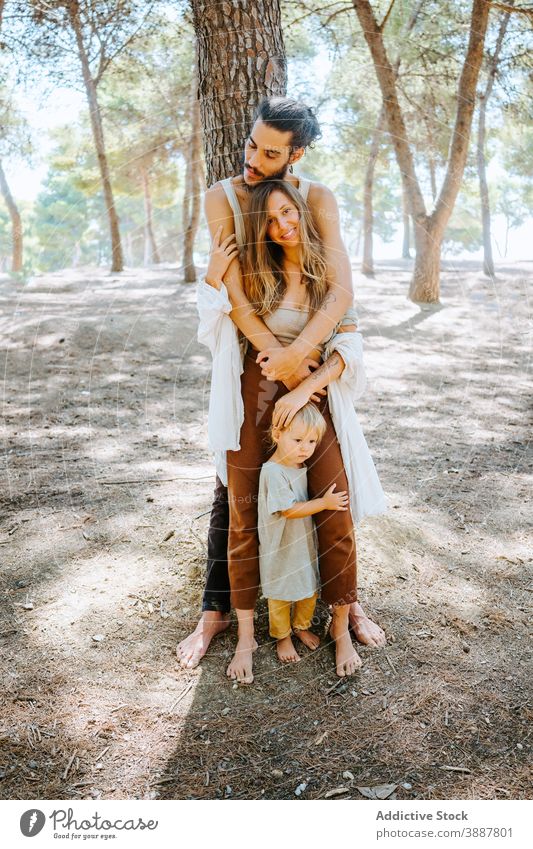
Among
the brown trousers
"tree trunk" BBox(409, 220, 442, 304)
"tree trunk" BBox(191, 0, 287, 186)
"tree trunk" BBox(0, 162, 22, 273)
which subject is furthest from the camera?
"tree trunk" BBox(0, 162, 22, 273)

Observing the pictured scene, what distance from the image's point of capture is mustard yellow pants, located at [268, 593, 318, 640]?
7.97 ft

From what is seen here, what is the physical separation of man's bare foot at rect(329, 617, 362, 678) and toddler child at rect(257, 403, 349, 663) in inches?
5.9

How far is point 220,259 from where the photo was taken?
2.24m

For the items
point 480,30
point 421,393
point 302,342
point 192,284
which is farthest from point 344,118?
point 302,342

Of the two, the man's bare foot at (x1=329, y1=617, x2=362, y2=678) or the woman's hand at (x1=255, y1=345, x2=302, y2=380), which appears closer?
the woman's hand at (x1=255, y1=345, x2=302, y2=380)

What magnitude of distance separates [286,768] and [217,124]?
234 centimetres

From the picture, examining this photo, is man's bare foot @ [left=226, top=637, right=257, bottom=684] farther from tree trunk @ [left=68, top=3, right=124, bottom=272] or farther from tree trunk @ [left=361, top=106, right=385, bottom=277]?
tree trunk @ [left=361, top=106, right=385, bottom=277]

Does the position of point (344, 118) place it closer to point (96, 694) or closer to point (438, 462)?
point (438, 462)

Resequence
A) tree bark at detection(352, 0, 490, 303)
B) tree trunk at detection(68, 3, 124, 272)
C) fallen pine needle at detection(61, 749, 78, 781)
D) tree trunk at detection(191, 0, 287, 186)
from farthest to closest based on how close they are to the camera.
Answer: tree bark at detection(352, 0, 490, 303) → tree trunk at detection(68, 3, 124, 272) → tree trunk at detection(191, 0, 287, 186) → fallen pine needle at detection(61, 749, 78, 781)

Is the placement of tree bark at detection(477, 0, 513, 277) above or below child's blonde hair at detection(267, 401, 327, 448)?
above

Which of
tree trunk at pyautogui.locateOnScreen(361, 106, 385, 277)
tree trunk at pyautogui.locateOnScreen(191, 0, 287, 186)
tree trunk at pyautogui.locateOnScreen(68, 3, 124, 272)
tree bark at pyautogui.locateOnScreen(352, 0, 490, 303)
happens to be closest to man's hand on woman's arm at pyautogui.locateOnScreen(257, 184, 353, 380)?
tree trunk at pyautogui.locateOnScreen(191, 0, 287, 186)

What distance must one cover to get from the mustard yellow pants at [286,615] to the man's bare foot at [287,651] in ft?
0.06

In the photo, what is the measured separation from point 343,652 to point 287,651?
205 mm

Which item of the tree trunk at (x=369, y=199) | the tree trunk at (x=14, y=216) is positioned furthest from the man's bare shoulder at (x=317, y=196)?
the tree trunk at (x=14, y=216)
